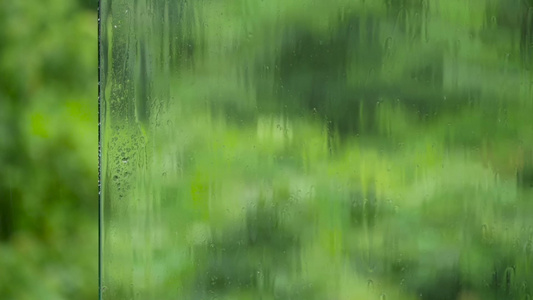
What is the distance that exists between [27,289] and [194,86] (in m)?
0.59

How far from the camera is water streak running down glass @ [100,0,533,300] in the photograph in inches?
20.4

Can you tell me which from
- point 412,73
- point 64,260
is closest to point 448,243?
point 412,73

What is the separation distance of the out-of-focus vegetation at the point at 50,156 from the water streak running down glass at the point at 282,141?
412 millimetres

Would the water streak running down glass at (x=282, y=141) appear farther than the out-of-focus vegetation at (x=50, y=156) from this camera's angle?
No

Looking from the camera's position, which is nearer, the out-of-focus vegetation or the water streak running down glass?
the water streak running down glass

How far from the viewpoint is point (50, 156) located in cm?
92

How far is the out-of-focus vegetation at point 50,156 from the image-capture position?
0.91 m

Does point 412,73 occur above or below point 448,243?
above

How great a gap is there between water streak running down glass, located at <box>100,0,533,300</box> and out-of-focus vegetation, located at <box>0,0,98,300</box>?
412 mm

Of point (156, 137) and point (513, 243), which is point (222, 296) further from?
point (513, 243)

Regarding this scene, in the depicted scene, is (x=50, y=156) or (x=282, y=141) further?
(x=50, y=156)

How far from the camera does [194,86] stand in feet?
1.70

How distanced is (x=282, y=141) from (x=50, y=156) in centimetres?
53

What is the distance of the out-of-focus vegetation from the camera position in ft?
3.00
